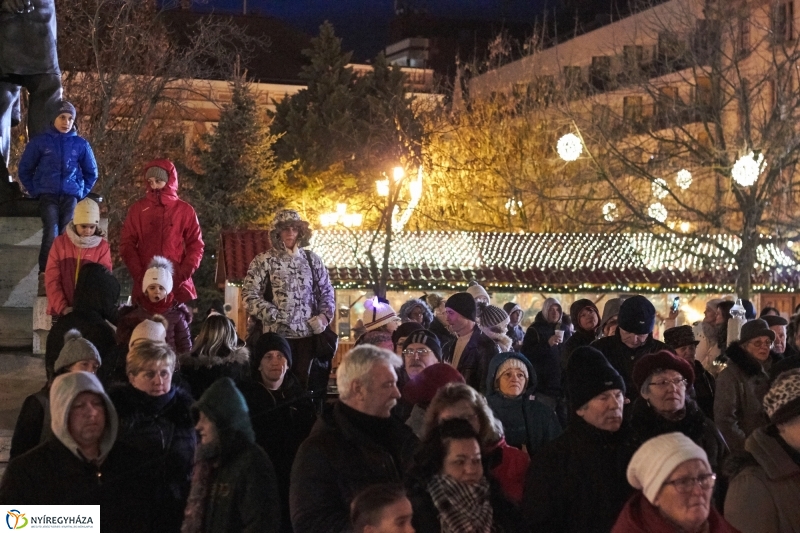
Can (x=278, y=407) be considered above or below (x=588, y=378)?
below

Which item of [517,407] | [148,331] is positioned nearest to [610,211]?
[517,407]

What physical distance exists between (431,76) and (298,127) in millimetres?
13604

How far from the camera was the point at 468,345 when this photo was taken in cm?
967

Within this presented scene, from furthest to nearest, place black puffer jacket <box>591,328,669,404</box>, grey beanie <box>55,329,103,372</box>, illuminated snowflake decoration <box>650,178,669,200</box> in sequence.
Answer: illuminated snowflake decoration <box>650,178,669,200</box> → black puffer jacket <box>591,328,669,404</box> → grey beanie <box>55,329,103,372</box>

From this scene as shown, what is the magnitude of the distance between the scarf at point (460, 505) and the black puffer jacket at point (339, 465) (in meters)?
0.21

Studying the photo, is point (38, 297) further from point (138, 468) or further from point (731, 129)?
point (731, 129)

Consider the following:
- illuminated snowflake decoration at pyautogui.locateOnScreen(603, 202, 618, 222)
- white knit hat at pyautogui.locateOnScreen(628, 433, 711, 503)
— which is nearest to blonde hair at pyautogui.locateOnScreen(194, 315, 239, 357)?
white knit hat at pyautogui.locateOnScreen(628, 433, 711, 503)

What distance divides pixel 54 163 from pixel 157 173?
1.22 m

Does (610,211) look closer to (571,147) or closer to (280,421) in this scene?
(571,147)

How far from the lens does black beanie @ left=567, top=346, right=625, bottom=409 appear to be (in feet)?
21.4

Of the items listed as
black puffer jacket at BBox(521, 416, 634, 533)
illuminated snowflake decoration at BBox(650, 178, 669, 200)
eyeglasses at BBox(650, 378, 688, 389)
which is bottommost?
black puffer jacket at BBox(521, 416, 634, 533)

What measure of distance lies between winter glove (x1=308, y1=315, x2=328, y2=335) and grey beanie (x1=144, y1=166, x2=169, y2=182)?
1.80 m

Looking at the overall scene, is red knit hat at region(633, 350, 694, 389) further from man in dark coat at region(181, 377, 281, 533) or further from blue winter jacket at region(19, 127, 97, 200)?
blue winter jacket at region(19, 127, 97, 200)

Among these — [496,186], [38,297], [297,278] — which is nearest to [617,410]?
[297,278]
